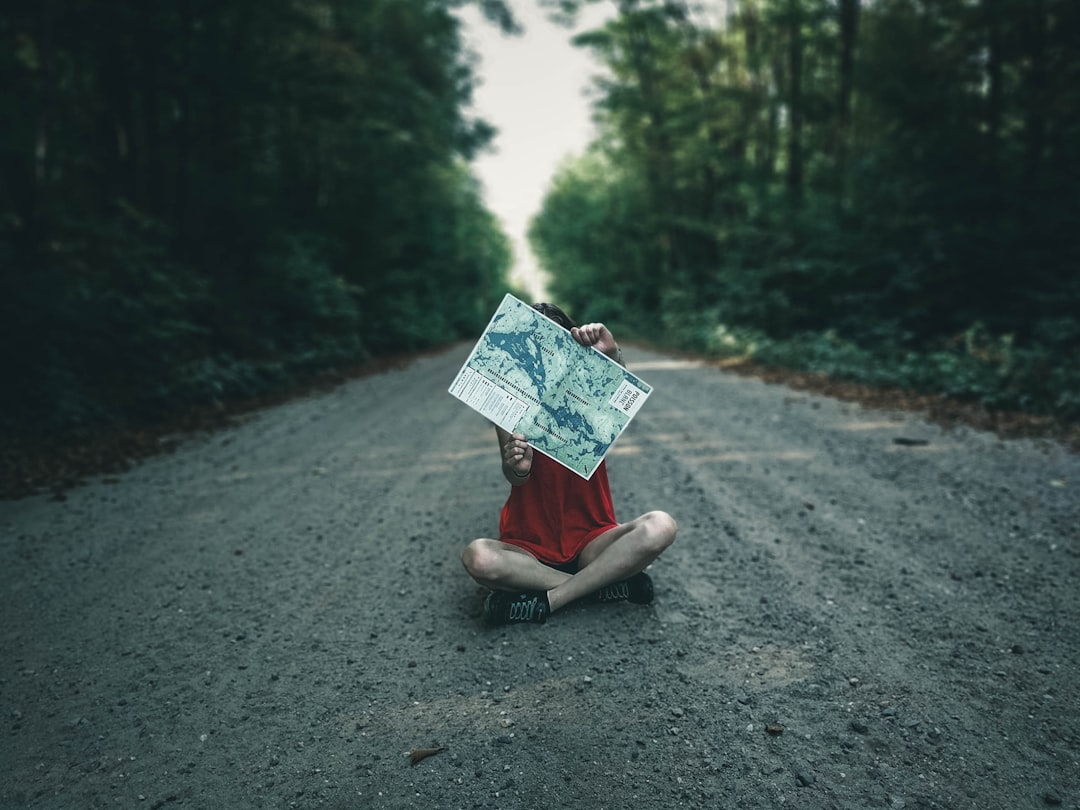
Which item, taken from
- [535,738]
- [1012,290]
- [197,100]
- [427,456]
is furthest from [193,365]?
[1012,290]

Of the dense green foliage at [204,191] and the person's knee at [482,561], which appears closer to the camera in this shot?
the person's knee at [482,561]

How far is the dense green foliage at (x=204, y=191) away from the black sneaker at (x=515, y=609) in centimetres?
664

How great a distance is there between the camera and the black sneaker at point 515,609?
2.95m

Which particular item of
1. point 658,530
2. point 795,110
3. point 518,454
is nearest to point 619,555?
point 658,530

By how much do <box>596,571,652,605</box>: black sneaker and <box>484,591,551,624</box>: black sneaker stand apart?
1.12 feet

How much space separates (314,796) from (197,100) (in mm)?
15449

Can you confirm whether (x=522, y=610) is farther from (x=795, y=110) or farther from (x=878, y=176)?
(x=795, y=110)

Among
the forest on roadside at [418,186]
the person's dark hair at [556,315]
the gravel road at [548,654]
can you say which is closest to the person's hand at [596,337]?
the person's dark hair at [556,315]

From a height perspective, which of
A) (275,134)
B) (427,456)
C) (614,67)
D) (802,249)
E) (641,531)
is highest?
(614,67)

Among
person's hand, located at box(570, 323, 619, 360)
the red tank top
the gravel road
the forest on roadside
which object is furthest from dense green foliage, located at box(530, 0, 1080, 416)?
person's hand, located at box(570, 323, 619, 360)

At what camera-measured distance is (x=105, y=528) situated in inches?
176

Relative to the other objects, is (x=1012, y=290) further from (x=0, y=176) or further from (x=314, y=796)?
(x=0, y=176)

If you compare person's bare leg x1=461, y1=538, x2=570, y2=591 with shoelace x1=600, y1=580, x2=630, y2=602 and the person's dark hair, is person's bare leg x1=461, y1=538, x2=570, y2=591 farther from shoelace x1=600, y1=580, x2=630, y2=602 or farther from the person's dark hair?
the person's dark hair

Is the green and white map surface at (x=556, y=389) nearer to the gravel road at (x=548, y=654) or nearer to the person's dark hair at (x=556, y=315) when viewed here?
the person's dark hair at (x=556, y=315)
